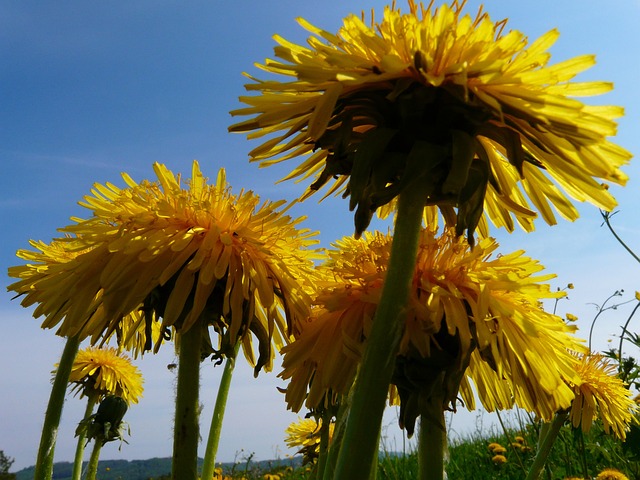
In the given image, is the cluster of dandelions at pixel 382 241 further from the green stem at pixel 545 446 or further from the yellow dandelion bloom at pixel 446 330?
the green stem at pixel 545 446

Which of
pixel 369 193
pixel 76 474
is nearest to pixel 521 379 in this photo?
pixel 369 193

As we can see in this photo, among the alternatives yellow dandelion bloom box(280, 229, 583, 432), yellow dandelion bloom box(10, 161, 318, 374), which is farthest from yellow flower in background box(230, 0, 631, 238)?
yellow dandelion bloom box(10, 161, 318, 374)

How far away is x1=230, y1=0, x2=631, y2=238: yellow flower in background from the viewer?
133 centimetres

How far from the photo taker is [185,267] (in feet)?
6.09

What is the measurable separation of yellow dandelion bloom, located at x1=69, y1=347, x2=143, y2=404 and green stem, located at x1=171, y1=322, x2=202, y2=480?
3.45 m

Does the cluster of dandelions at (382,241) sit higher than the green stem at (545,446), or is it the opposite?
the cluster of dandelions at (382,241)

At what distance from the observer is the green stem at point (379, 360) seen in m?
1.17

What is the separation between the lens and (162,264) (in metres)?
1.85

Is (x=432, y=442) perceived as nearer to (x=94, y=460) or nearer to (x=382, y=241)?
(x=382, y=241)

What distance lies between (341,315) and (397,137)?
22.7 inches

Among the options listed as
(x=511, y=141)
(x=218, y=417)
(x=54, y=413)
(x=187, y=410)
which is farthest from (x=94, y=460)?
(x=511, y=141)

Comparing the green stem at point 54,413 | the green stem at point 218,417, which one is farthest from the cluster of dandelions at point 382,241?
the green stem at point 54,413

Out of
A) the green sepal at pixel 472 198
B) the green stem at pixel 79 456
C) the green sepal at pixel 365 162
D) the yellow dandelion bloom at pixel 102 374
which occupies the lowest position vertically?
the green stem at pixel 79 456

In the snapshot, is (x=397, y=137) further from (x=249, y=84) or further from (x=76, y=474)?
(x=76, y=474)
